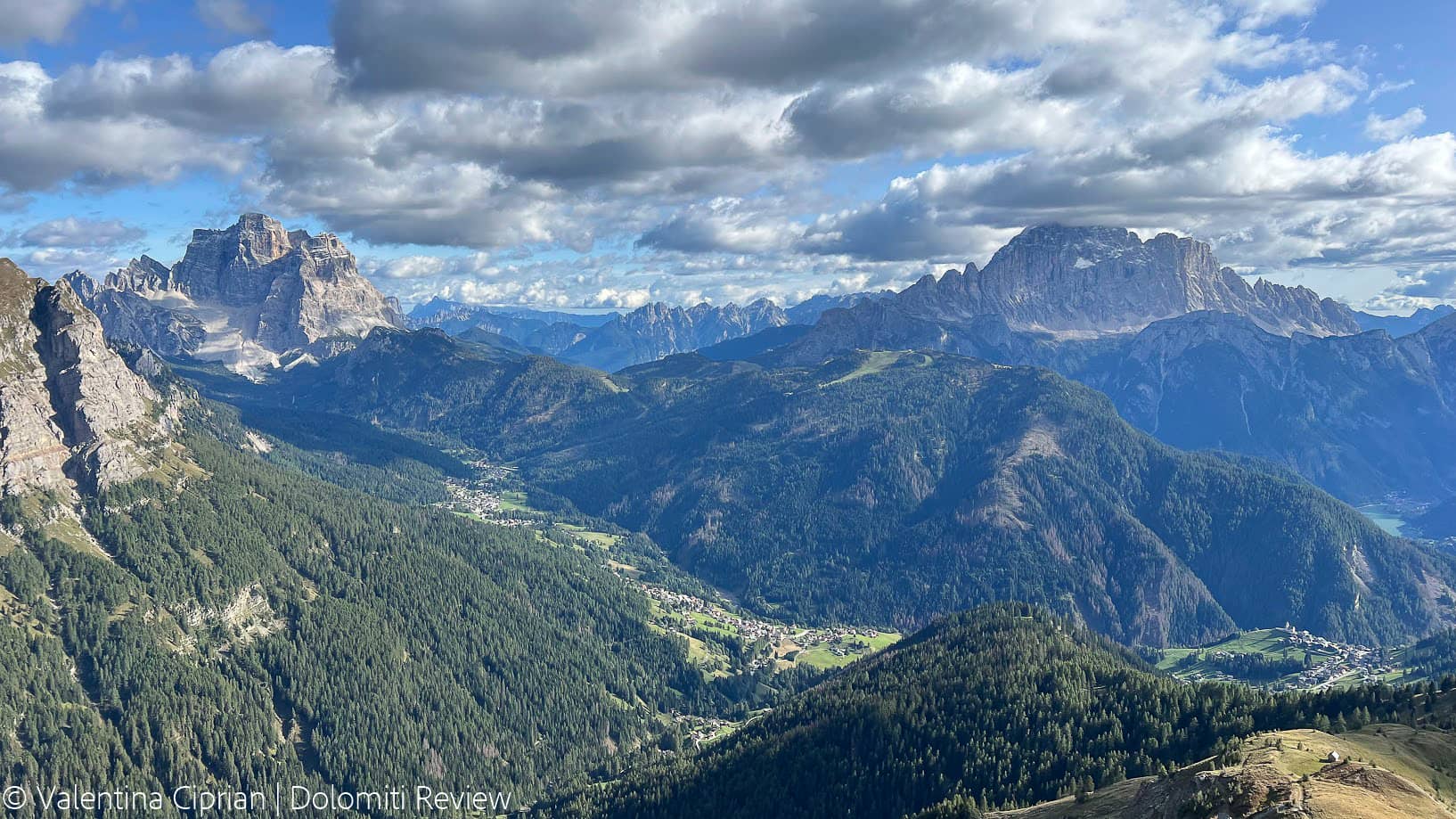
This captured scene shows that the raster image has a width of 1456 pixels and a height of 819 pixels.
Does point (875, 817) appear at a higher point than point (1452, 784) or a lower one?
lower

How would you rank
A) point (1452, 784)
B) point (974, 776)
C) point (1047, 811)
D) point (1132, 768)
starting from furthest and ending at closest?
point (974, 776)
point (1132, 768)
point (1047, 811)
point (1452, 784)

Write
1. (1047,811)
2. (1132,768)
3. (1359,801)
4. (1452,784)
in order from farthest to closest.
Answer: (1132,768) < (1047,811) < (1452,784) < (1359,801)

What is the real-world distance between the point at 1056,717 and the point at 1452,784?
263ft

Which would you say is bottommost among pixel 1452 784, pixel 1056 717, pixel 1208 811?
pixel 1056 717

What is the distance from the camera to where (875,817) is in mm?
199625

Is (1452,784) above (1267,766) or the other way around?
the other way around

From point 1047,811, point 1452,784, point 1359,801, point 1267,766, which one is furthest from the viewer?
point 1047,811

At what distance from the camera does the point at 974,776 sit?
191375 mm

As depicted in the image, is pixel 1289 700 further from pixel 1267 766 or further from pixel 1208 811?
pixel 1208 811

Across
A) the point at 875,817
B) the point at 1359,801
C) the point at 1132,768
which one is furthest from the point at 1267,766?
the point at 875,817

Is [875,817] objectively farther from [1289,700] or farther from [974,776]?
[1289,700]

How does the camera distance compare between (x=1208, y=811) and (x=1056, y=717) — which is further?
(x=1056, y=717)

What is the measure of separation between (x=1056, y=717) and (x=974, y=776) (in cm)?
2346

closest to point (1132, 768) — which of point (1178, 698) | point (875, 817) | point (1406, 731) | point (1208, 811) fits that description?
point (1178, 698)
